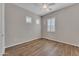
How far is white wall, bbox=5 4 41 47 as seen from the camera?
2.50 m

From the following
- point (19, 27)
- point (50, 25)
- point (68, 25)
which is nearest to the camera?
point (19, 27)

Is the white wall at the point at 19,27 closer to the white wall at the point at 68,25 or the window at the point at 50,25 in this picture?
the window at the point at 50,25

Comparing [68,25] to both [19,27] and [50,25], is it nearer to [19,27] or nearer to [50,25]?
[50,25]

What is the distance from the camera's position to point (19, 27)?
2.58 meters

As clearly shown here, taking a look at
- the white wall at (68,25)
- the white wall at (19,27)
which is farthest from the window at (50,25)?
the white wall at (19,27)

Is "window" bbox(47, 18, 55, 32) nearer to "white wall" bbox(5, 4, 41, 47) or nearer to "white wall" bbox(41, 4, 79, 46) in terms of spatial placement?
"white wall" bbox(41, 4, 79, 46)

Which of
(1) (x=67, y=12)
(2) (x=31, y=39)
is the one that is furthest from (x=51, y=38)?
(1) (x=67, y=12)

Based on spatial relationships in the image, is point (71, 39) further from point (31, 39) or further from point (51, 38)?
point (31, 39)

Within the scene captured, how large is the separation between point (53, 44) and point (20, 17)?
135 cm

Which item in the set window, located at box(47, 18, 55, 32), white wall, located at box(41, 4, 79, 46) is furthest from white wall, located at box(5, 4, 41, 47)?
white wall, located at box(41, 4, 79, 46)

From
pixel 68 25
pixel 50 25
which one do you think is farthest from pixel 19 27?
pixel 68 25

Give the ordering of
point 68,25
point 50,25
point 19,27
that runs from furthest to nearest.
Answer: point 68,25 → point 50,25 → point 19,27

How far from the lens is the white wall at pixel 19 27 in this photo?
2496 millimetres

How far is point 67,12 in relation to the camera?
318 centimetres
